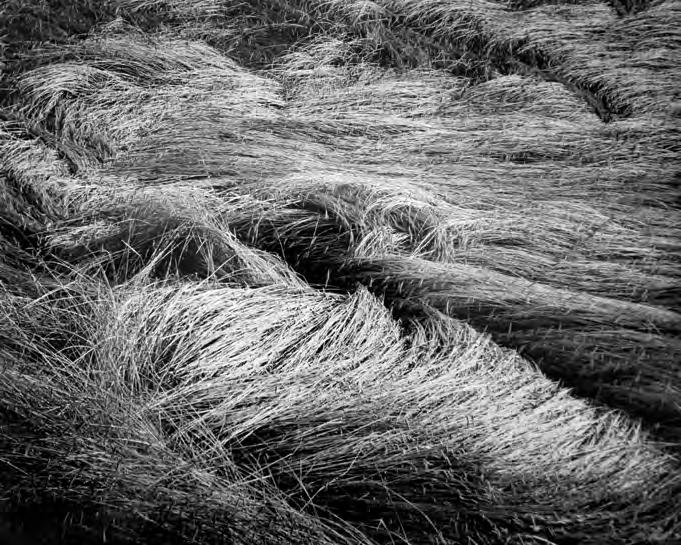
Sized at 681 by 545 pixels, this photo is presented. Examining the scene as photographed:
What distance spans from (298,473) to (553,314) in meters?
1.02

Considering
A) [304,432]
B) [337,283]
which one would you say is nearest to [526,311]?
[337,283]

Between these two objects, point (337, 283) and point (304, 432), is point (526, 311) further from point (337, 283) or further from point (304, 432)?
point (304, 432)

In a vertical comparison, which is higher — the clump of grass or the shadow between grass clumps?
the shadow between grass clumps

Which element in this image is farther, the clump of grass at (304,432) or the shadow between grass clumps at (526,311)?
the shadow between grass clumps at (526,311)

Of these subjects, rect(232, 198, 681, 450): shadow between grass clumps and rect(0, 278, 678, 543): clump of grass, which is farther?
rect(232, 198, 681, 450): shadow between grass clumps

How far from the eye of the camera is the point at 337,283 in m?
2.77

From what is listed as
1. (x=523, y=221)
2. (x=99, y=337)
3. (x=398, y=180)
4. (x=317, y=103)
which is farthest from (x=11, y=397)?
(x=317, y=103)

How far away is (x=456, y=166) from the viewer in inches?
129

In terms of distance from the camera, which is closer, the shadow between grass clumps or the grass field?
the grass field

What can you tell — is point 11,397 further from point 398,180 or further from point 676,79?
point 676,79

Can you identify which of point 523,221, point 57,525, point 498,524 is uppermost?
point 523,221

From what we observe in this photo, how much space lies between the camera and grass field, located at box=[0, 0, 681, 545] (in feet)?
6.69

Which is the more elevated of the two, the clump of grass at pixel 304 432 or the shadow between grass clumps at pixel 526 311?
the shadow between grass clumps at pixel 526 311

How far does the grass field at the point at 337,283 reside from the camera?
80.3 inches
